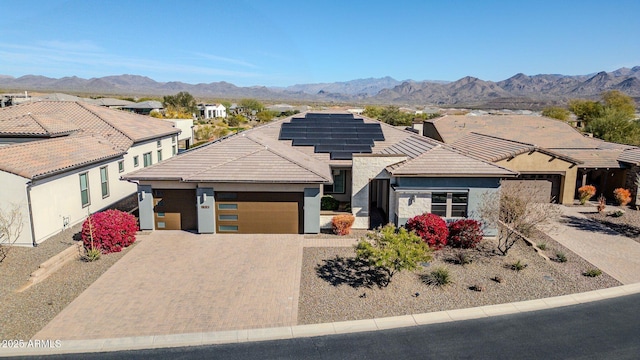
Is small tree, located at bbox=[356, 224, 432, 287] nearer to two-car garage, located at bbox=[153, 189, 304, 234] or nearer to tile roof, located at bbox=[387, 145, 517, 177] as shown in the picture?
tile roof, located at bbox=[387, 145, 517, 177]

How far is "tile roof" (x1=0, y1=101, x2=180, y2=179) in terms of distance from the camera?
17.2 m

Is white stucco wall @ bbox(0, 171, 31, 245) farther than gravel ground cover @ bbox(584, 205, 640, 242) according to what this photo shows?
No

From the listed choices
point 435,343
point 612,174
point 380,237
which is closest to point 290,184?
point 380,237

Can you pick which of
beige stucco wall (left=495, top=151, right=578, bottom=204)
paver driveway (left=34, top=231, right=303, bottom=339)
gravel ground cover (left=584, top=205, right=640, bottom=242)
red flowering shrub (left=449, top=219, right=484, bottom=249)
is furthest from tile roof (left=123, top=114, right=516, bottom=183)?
gravel ground cover (left=584, top=205, right=640, bottom=242)

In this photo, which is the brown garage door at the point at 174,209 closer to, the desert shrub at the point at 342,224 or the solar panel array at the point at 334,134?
the desert shrub at the point at 342,224

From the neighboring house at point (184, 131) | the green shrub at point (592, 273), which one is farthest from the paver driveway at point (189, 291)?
the neighboring house at point (184, 131)

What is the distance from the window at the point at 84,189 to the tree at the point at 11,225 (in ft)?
12.4

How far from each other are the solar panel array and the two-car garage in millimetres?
4938

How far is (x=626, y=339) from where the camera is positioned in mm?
10289

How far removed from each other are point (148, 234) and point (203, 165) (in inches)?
152

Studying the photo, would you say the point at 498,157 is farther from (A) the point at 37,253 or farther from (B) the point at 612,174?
(A) the point at 37,253

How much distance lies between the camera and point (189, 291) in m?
12.7

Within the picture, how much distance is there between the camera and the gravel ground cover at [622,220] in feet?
62.0

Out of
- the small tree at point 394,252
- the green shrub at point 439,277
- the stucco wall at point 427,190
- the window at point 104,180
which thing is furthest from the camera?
the window at point 104,180
